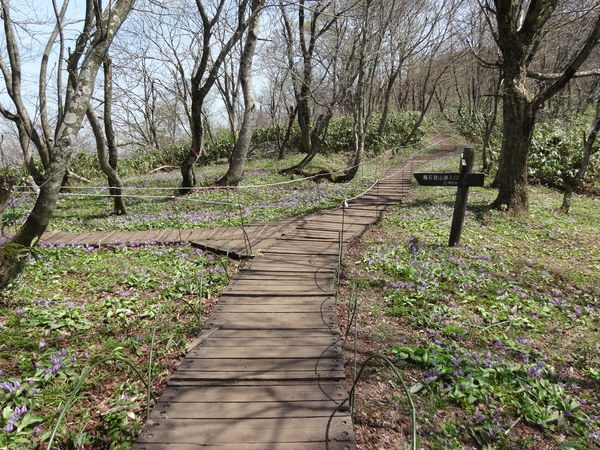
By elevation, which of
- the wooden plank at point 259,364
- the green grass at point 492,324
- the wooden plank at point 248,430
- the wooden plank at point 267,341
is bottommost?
the green grass at point 492,324

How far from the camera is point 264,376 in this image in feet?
9.94

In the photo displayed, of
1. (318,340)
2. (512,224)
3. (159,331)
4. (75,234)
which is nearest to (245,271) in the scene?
(159,331)

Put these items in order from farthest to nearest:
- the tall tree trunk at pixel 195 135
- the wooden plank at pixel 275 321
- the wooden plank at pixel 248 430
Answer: the tall tree trunk at pixel 195 135, the wooden plank at pixel 275 321, the wooden plank at pixel 248 430

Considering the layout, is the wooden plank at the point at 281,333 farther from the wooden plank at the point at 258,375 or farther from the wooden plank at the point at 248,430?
the wooden plank at the point at 248,430

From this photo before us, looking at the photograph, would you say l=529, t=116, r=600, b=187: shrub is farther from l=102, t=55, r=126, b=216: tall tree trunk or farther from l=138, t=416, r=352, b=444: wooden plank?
l=102, t=55, r=126, b=216: tall tree trunk

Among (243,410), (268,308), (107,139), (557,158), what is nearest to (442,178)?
(268,308)

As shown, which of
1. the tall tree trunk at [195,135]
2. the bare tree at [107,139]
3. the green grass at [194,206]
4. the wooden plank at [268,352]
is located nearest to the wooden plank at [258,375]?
the wooden plank at [268,352]

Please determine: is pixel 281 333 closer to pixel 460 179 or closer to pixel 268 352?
pixel 268 352

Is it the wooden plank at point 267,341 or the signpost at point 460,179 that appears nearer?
the wooden plank at point 267,341

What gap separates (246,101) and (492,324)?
9.68m

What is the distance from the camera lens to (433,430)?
106 inches

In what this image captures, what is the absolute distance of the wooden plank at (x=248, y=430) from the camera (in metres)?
2.40

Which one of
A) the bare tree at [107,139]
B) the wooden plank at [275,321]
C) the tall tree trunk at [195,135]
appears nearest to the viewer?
the wooden plank at [275,321]

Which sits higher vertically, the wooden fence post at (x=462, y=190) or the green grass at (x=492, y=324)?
the wooden fence post at (x=462, y=190)
